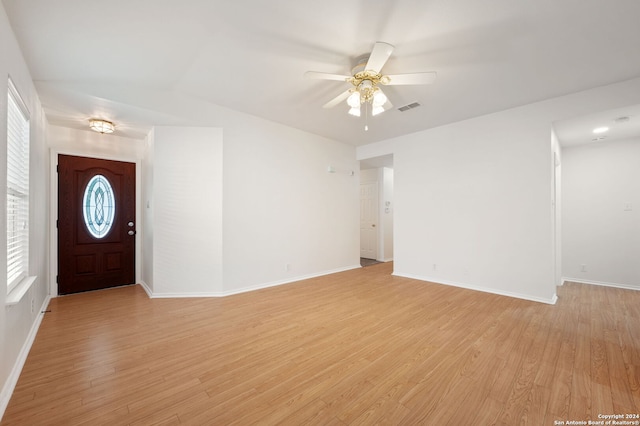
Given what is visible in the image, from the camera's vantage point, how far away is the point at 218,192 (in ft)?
13.3

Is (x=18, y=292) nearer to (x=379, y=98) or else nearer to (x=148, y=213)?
(x=148, y=213)

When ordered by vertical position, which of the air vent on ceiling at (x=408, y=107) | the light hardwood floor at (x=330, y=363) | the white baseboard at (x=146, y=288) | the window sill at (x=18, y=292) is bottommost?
the light hardwood floor at (x=330, y=363)

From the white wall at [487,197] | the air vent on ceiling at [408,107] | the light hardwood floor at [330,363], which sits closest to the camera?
Answer: the light hardwood floor at [330,363]

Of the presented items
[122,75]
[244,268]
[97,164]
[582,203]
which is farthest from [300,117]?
[582,203]

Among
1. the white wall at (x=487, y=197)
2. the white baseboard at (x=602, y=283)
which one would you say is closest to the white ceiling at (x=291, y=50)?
the white wall at (x=487, y=197)

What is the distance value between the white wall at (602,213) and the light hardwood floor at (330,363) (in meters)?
1.14

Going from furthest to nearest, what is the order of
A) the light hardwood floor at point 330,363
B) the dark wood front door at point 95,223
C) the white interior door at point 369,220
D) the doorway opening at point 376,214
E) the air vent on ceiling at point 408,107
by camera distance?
the white interior door at point 369,220 → the doorway opening at point 376,214 → the dark wood front door at point 95,223 → the air vent on ceiling at point 408,107 → the light hardwood floor at point 330,363

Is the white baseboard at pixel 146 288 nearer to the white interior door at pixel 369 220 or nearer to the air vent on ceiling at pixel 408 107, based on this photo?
the air vent on ceiling at pixel 408 107

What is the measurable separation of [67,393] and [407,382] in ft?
8.17

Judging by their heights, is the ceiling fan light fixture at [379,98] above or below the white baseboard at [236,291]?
above

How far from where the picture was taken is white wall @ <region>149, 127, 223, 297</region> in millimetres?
3910

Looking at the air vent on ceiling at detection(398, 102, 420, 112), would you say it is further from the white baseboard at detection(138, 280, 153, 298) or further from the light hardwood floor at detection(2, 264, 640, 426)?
the white baseboard at detection(138, 280, 153, 298)

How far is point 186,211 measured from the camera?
396 centimetres

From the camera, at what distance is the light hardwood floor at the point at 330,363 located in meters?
1.67
